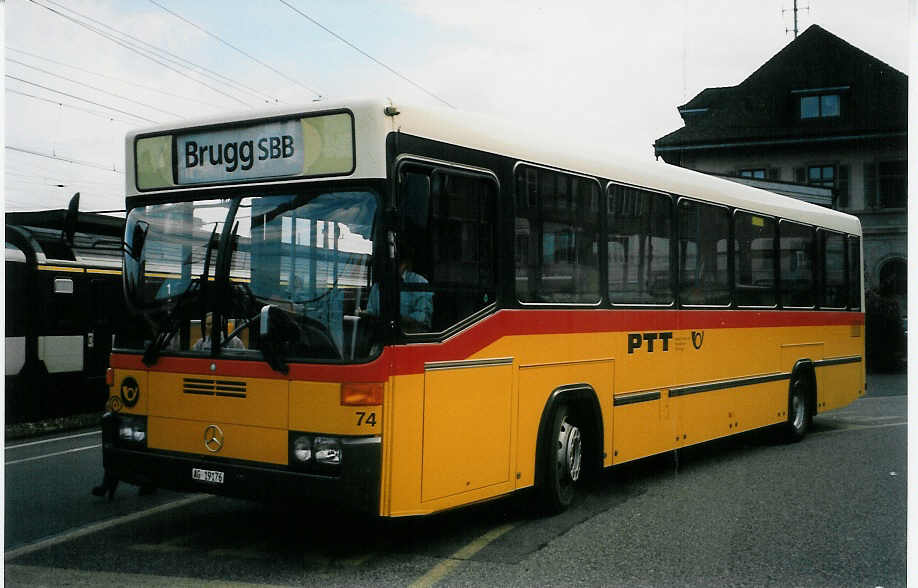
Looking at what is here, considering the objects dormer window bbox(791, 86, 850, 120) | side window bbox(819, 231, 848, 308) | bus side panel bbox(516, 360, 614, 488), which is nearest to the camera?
bus side panel bbox(516, 360, 614, 488)

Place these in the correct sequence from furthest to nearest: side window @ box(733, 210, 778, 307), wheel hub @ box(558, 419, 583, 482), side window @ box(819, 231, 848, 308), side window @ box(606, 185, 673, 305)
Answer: side window @ box(819, 231, 848, 308), side window @ box(733, 210, 778, 307), side window @ box(606, 185, 673, 305), wheel hub @ box(558, 419, 583, 482)

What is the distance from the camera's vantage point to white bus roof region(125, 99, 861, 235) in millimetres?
5820

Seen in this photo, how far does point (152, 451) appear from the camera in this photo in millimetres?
6379

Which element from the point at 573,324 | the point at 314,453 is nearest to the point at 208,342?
the point at 314,453

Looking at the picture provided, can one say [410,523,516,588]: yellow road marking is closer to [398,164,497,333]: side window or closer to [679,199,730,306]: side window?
[398,164,497,333]: side window

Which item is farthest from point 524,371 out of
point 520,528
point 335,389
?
point 335,389

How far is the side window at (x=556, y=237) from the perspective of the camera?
7020 millimetres

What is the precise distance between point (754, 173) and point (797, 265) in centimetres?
126

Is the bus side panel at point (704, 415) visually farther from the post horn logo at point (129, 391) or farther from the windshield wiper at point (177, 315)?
the post horn logo at point (129, 391)

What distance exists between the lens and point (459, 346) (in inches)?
248

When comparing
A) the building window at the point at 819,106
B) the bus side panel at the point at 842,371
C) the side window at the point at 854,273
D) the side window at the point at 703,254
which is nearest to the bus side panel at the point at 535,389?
the side window at the point at 703,254

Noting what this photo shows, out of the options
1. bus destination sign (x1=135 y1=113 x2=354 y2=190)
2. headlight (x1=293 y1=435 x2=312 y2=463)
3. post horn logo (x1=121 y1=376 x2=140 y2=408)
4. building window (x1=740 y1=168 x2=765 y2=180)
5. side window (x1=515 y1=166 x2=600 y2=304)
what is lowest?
headlight (x1=293 y1=435 x2=312 y2=463)

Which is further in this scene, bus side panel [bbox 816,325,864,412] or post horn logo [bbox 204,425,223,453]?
bus side panel [bbox 816,325,864,412]

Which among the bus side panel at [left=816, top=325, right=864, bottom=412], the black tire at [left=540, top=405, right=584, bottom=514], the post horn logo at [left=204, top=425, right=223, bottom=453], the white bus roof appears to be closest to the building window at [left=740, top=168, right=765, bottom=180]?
the white bus roof
